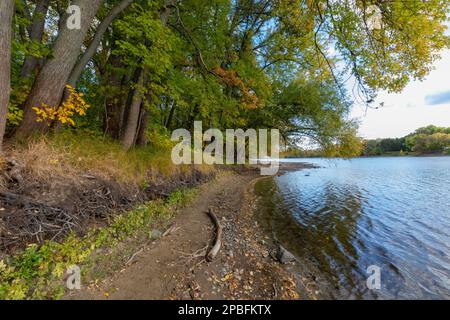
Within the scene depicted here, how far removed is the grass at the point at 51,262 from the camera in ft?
8.13

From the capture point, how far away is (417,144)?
76250 millimetres

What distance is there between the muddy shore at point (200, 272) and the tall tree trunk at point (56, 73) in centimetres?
357

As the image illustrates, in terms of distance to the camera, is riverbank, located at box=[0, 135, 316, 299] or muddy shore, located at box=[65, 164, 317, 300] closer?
riverbank, located at box=[0, 135, 316, 299]

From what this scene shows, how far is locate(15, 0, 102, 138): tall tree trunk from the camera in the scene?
164 inches

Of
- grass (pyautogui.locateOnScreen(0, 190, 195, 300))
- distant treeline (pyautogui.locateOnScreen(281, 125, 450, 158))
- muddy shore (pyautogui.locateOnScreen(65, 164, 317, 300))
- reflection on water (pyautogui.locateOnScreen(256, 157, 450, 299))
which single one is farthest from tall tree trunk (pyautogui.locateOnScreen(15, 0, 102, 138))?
distant treeline (pyautogui.locateOnScreen(281, 125, 450, 158))

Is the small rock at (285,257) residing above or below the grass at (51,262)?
below

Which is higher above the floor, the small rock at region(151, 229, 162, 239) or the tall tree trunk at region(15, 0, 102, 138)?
the tall tree trunk at region(15, 0, 102, 138)

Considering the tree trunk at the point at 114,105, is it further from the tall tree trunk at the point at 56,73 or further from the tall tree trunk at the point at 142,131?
the tall tree trunk at the point at 56,73

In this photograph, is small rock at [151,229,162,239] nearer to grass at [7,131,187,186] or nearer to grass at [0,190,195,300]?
grass at [0,190,195,300]

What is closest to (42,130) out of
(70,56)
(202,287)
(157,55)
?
(70,56)

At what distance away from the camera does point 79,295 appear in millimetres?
2795

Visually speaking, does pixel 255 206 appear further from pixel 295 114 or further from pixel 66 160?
pixel 295 114

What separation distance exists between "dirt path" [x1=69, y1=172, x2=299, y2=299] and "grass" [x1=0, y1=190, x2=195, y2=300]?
415 mm

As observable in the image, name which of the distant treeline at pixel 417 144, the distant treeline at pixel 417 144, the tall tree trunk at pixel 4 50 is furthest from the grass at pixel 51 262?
the distant treeline at pixel 417 144
